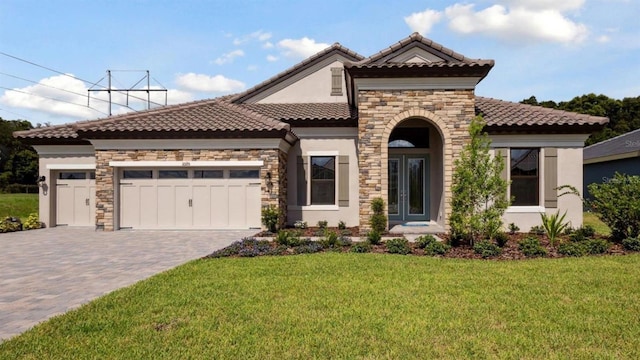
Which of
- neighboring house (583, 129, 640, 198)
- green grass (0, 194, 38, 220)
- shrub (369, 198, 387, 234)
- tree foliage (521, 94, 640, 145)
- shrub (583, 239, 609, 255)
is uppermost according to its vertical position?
tree foliage (521, 94, 640, 145)

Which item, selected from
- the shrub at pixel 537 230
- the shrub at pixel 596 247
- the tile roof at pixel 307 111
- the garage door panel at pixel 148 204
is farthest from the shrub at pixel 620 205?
the garage door panel at pixel 148 204

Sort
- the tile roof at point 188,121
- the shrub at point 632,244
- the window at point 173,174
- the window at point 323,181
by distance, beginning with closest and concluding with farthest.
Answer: the shrub at point 632,244 → the tile roof at point 188,121 → the window at point 173,174 → the window at point 323,181

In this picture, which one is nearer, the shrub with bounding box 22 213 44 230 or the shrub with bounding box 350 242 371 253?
the shrub with bounding box 350 242 371 253

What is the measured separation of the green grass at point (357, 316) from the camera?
3.88 m

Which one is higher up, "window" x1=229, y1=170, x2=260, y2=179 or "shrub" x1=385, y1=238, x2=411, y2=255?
"window" x1=229, y1=170, x2=260, y2=179

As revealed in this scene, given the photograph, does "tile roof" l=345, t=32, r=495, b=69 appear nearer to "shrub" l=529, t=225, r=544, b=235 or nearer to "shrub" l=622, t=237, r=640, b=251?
"shrub" l=529, t=225, r=544, b=235

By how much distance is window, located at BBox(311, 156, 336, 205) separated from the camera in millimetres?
14969

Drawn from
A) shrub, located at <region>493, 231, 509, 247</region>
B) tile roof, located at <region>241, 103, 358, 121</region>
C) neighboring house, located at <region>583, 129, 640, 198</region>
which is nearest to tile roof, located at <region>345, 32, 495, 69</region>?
tile roof, located at <region>241, 103, 358, 121</region>

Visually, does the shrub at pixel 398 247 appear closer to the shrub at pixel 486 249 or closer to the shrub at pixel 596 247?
the shrub at pixel 486 249

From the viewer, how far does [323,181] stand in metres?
15.0

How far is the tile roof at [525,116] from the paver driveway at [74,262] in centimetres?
983

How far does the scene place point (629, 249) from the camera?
9305 mm

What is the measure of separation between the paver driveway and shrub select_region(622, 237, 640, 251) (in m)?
10.5

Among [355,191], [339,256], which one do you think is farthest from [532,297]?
[355,191]
